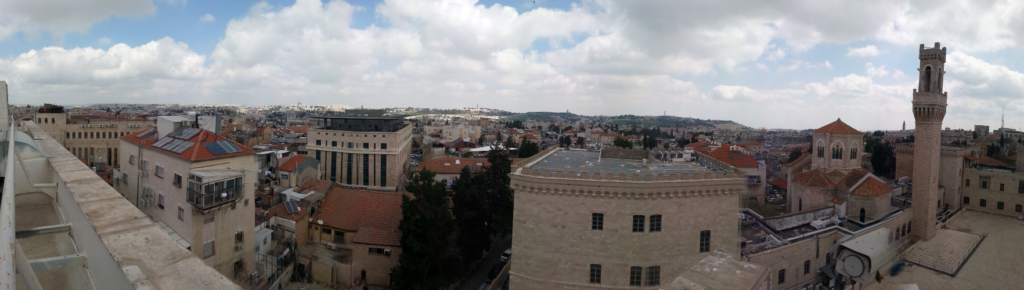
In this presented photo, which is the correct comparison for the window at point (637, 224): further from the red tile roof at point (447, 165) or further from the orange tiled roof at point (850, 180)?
the red tile roof at point (447, 165)

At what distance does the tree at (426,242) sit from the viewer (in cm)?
1838

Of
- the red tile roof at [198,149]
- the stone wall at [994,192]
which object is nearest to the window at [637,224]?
the red tile roof at [198,149]

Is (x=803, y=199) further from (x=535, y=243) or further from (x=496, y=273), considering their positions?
(x=535, y=243)

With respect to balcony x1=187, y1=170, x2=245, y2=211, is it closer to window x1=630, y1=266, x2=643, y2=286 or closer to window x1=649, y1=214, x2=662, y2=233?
window x1=630, y1=266, x2=643, y2=286

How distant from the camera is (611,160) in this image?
21859 mm

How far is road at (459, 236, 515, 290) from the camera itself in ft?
74.2

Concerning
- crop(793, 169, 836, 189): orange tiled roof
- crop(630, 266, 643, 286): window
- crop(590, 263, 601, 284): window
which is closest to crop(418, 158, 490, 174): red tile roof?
crop(793, 169, 836, 189): orange tiled roof

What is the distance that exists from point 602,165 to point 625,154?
362 centimetres

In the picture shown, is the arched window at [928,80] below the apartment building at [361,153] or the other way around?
the other way around

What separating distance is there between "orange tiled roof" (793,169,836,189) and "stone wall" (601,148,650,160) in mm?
15551

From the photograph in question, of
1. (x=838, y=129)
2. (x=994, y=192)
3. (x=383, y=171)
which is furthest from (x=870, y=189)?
(x=383, y=171)

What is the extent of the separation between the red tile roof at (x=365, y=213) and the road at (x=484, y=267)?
439cm

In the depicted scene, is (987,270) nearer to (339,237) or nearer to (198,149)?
(339,237)

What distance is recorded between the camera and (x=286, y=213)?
22.9 metres
